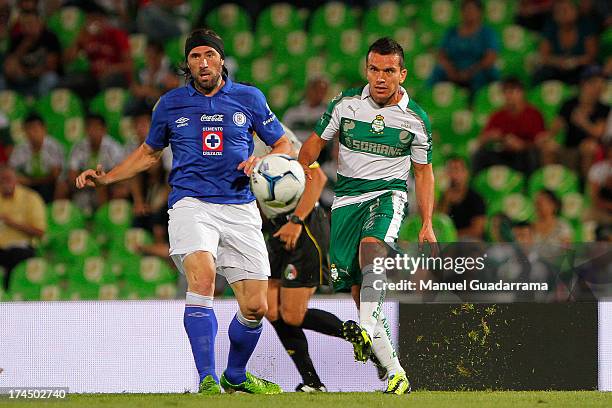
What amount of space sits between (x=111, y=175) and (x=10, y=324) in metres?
1.26

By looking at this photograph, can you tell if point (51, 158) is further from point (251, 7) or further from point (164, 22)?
point (251, 7)

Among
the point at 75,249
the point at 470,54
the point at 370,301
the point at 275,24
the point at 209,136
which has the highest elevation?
the point at 275,24

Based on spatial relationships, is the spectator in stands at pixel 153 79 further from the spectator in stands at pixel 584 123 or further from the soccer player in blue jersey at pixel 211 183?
the soccer player in blue jersey at pixel 211 183

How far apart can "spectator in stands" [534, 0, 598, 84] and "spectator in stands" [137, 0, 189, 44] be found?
12.8 feet

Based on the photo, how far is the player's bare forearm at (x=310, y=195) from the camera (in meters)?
7.00

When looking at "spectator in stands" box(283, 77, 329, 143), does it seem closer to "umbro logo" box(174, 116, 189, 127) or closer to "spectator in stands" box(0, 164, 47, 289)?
"spectator in stands" box(0, 164, 47, 289)

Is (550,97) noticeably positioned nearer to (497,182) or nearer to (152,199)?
(497,182)

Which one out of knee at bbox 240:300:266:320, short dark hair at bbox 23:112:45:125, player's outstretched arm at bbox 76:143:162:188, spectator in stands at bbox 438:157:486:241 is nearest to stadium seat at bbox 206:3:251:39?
short dark hair at bbox 23:112:45:125

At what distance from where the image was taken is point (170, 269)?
10.2m

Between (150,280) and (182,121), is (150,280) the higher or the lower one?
the lower one

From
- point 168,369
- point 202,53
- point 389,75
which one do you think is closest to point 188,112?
point 202,53

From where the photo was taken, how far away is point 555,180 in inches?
426

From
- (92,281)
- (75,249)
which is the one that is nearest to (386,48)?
(92,281)

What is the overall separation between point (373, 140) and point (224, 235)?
3.39ft
